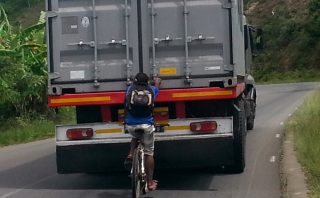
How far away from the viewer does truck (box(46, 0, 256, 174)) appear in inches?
457

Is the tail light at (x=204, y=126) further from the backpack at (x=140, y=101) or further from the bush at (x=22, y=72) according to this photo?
the bush at (x=22, y=72)

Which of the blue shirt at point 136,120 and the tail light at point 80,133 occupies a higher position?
the blue shirt at point 136,120

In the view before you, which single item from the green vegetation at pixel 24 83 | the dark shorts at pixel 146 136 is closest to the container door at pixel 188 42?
the dark shorts at pixel 146 136

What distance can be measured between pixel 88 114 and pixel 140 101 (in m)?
2.16

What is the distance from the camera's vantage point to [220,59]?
1166cm

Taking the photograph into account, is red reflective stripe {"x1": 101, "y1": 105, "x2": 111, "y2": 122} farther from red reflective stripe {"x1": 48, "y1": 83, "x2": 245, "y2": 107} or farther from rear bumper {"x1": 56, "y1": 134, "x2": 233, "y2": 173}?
rear bumper {"x1": 56, "y1": 134, "x2": 233, "y2": 173}

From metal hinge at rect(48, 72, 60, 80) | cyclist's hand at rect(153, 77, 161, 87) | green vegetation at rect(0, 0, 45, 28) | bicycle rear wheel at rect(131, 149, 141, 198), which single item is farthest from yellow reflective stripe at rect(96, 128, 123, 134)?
green vegetation at rect(0, 0, 45, 28)

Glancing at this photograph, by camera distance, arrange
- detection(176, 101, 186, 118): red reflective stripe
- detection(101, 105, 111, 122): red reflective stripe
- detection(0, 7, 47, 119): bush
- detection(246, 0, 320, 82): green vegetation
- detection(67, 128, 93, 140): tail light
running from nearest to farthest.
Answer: detection(67, 128, 93, 140): tail light, detection(176, 101, 186, 118): red reflective stripe, detection(101, 105, 111, 122): red reflective stripe, detection(0, 7, 47, 119): bush, detection(246, 0, 320, 82): green vegetation

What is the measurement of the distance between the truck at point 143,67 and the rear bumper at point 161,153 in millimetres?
15

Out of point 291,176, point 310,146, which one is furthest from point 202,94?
point 310,146

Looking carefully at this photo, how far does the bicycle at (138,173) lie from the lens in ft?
33.7

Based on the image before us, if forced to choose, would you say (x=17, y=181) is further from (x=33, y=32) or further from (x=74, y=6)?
(x=33, y=32)

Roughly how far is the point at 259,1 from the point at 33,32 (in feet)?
206

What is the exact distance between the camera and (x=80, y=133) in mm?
11703
